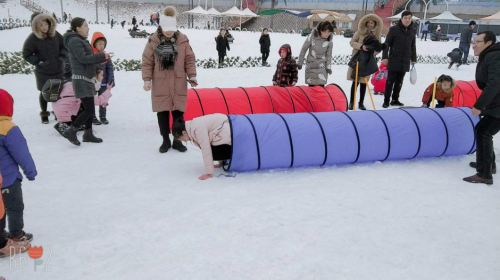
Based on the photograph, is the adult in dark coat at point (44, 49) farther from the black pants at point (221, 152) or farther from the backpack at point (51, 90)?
the black pants at point (221, 152)

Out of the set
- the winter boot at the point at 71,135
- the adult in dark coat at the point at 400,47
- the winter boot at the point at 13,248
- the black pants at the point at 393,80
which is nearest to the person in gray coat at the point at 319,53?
the adult in dark coat at the point at 400,47

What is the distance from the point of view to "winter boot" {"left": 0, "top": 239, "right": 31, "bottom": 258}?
294 centimetres

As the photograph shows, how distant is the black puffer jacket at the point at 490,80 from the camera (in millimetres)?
4160

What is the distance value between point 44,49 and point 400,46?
19.9 feet

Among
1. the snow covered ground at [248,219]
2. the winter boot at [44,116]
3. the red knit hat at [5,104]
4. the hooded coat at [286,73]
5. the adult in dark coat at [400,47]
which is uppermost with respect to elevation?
the adult in dark coat at [400,47]

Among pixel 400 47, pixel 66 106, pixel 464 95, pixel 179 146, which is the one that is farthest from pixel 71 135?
pixel 464 95

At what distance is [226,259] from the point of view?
303 cm

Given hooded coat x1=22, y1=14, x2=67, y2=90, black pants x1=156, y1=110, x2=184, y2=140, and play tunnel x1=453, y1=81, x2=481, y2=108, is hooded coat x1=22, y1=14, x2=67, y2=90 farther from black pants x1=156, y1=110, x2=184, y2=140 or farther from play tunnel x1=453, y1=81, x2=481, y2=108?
play tunnel x1=453, y1=81, x2=481, y2=108

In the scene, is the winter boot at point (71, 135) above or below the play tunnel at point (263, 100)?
→ below

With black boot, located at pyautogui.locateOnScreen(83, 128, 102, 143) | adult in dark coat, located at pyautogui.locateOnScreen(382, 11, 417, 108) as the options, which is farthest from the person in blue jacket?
adult in dark coat, located at pyautogui.locateOnScreen(382, 11, 417, 108)

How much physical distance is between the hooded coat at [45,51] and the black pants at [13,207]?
3774 millimetres

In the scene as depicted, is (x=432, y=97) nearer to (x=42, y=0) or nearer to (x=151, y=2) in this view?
Result: (x=151, y=2)

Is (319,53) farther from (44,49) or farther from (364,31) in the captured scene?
(44,49)

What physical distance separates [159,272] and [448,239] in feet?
7.66
